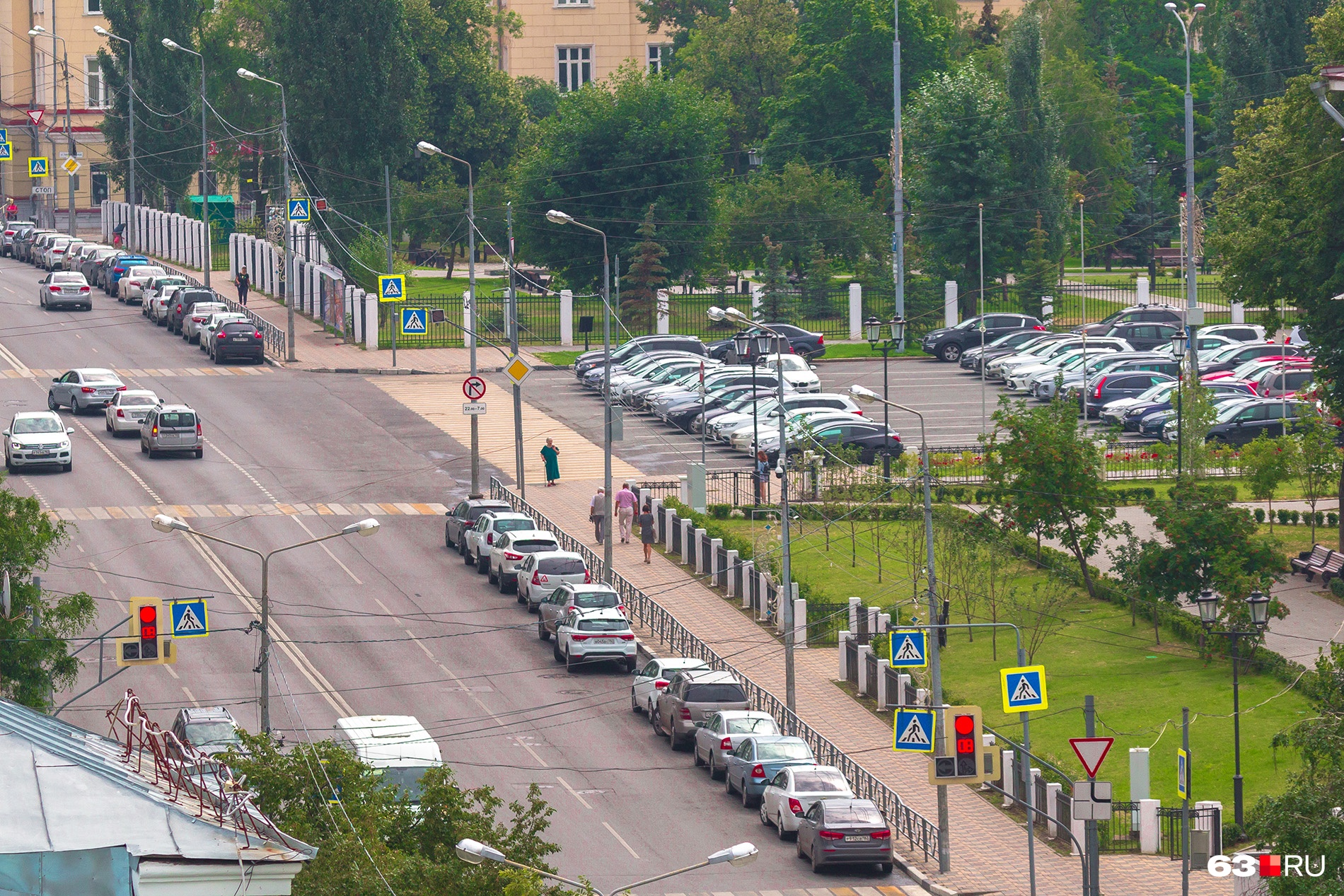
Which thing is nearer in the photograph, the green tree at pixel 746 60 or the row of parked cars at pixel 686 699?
the row of parked cars at pixel 686 699

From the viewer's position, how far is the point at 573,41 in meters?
128

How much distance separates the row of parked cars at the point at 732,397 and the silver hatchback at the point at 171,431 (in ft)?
48.4

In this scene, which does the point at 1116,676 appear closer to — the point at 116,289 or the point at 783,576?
the point at 783,576

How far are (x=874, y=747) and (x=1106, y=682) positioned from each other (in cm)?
565

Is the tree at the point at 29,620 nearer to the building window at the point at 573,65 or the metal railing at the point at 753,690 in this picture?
the metal railing at the point at 753,690

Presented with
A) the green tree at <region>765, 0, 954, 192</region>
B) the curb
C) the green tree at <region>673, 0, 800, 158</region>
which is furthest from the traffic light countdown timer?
the green tree at <region>673, 0, 800, 158</region>

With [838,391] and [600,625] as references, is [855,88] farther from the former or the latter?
[600,625]

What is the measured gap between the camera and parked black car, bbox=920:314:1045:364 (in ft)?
259

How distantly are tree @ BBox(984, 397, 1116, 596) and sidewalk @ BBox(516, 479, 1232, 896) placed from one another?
6000 mm

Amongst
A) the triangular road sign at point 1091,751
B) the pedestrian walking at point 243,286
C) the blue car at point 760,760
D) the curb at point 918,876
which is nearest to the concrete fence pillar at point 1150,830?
the curb at point 918,876

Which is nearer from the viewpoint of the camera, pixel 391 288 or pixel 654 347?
pixel 391 288

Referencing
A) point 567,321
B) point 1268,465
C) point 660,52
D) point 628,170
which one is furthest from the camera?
point 660,52

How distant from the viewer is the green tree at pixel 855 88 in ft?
330

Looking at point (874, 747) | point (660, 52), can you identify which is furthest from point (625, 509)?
point (660, 52)
